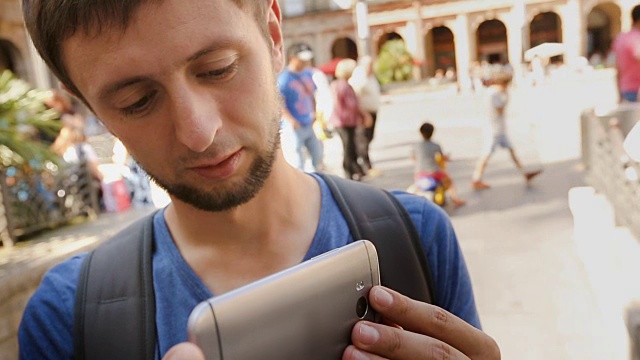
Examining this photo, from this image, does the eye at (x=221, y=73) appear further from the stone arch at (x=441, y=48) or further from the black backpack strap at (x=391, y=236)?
the stone arch at (x=441, y=48)

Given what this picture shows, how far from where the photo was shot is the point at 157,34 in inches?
41.3

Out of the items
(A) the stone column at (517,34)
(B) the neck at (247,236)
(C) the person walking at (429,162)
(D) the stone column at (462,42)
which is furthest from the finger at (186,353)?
(D) the stone column at (462,42)

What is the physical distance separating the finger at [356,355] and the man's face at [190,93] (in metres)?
0.44

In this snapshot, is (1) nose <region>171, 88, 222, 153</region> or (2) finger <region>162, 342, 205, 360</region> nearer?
(2) finger <region>162, 342, 205, 360</region>

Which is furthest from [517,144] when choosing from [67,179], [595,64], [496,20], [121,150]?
[496,20]

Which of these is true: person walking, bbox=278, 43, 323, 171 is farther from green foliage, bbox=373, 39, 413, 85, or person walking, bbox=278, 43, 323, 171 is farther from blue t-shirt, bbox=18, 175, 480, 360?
green foliage, bbox=373, 39, 413, 85

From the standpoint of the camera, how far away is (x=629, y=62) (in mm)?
6152

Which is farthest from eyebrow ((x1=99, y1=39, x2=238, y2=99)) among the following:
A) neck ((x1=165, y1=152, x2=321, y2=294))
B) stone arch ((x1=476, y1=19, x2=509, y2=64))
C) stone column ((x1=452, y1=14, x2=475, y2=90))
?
stone arch ((x1=476, y1=19, x2=509, y2=64))

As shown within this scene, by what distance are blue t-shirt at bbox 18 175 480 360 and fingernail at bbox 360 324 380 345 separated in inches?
16.0

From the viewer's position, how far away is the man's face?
106 centimetres

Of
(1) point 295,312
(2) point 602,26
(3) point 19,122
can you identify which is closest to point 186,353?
(1) point 295,312

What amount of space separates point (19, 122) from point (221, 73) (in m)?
3.73

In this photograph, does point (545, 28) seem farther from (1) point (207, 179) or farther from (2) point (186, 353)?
(2) point (186, 353)

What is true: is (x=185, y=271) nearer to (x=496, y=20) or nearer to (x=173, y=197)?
(x=173, y=197)
